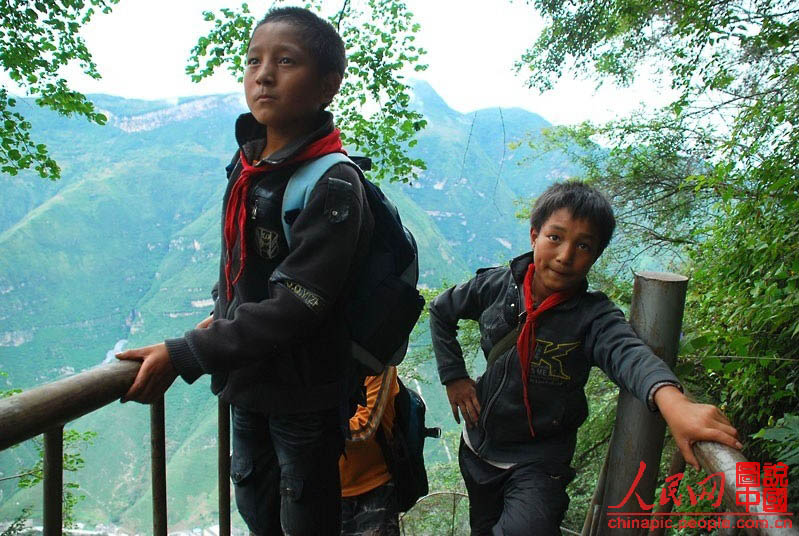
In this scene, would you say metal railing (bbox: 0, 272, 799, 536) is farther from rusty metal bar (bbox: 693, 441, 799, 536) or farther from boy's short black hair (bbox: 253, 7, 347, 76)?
boy's short black hair (bbox: 253, 7, 347, 76)

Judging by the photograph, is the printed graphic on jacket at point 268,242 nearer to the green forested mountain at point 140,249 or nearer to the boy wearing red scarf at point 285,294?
the boy wearing red scarf at point 285,294

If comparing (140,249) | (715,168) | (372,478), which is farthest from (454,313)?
(140,249)

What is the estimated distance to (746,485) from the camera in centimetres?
95

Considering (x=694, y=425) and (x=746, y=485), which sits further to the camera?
(x=694, y=425)

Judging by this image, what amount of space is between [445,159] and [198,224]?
32.6 meters

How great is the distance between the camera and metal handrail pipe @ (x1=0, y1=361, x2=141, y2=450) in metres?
0.97

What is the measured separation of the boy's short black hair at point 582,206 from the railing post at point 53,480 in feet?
5.03

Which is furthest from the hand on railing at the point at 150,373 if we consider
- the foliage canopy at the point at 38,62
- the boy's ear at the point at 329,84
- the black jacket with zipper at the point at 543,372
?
the foliage canopy at the point at 38,62

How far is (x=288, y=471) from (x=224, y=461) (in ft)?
1.15

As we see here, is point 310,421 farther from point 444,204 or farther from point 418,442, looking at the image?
point 444,204

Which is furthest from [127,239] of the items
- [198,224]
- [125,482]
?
[125,482]

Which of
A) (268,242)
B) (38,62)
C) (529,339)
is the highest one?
(38,62)

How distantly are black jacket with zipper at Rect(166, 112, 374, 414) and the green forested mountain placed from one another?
27.8 metres

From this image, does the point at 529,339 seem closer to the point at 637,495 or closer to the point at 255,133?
the point at 637,495
